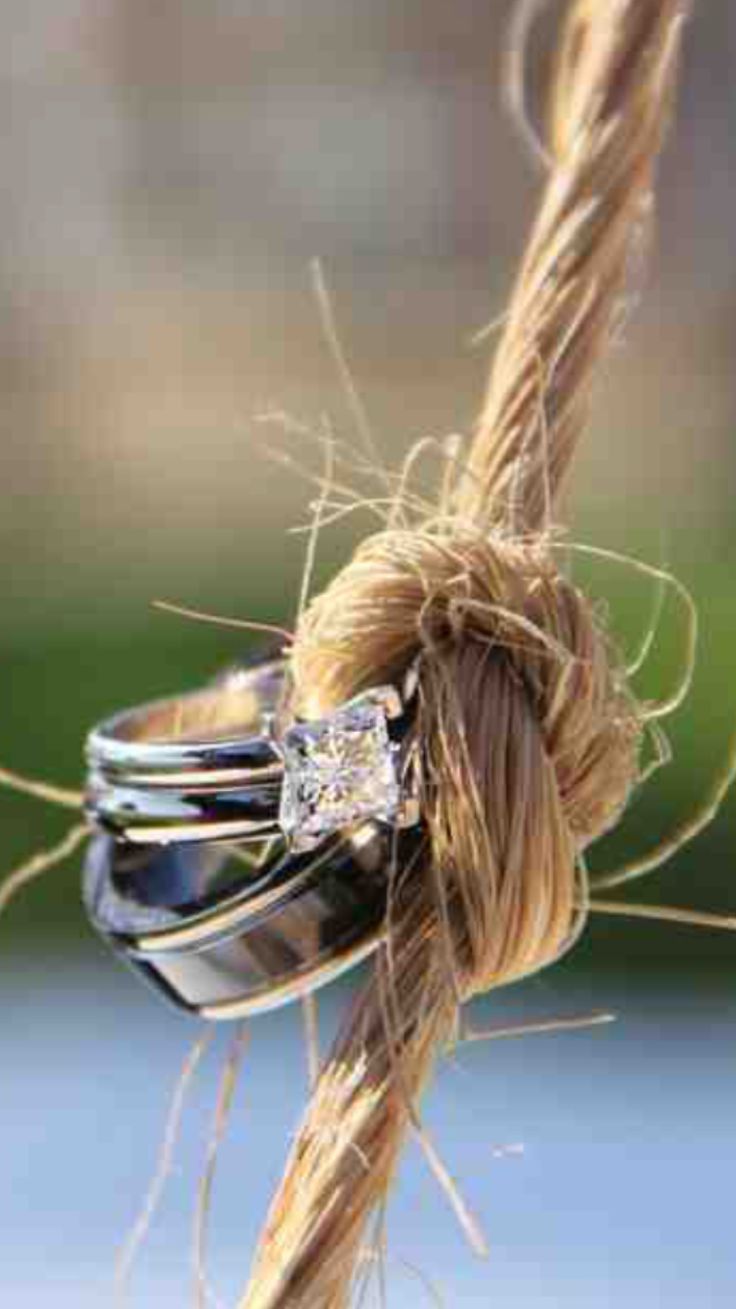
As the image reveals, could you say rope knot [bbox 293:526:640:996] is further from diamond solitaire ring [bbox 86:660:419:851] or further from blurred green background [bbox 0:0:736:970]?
blurred green background [bbox 0:0:736:970]

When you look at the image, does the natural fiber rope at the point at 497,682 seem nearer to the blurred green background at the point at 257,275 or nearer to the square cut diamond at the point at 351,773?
the square cut diamond at the point at 351,773

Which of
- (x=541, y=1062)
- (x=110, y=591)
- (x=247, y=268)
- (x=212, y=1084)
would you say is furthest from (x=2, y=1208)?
(x=247, y=268)

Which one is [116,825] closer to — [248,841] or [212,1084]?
[248,841]

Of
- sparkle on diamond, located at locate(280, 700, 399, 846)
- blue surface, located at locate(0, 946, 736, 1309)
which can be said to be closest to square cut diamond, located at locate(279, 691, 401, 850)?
sparkle on diamond, located at locate(280, 700, 399, 846)

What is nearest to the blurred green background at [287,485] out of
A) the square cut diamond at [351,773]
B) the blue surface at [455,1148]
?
the blue surface at [455,1148]

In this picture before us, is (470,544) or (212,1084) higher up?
(470,544)

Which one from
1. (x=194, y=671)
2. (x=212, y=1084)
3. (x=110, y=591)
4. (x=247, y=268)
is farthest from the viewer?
(x=247, y=268)

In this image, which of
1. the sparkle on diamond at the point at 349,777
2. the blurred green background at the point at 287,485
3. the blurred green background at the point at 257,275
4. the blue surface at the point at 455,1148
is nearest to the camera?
the sparkle on diamond at the point at 349,777
